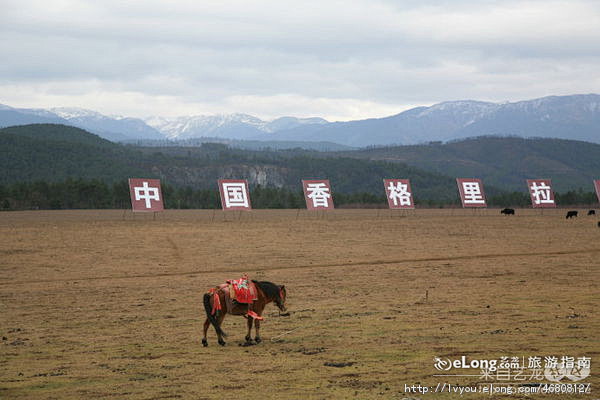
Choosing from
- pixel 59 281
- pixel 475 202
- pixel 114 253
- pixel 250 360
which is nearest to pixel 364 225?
pixel 475 202

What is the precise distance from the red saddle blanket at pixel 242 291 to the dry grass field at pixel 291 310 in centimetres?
92

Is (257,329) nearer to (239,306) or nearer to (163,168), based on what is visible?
(239,306)

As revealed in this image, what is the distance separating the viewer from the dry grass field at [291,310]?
11.5m

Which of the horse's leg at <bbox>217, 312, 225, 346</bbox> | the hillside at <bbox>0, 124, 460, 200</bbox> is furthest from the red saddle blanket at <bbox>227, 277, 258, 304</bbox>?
the hillside at <bbox>0, 124, 460, 200</bbox>

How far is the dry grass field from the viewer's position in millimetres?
11523

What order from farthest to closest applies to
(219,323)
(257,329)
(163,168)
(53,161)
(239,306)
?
(163,168) < (53,161) < (257,329) < (219,323) < (239,306)

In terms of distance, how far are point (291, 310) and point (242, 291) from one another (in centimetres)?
500

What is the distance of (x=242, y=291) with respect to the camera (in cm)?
1383

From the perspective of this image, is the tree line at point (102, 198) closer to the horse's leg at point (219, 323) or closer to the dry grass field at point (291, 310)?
the dry grass field at point (291, 310)

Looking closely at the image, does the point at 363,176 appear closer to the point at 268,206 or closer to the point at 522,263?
the point at 268,206

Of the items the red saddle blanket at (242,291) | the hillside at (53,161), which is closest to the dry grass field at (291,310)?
the red saddle blanket at (242,291)

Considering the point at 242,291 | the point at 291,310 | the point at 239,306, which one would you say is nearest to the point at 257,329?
the point at 239,306

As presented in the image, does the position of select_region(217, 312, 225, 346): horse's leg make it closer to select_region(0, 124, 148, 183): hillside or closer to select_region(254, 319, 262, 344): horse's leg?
select_region(254, 319, 262, 344): horse's leg

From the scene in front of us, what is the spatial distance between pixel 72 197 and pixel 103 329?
6122 centimetres
